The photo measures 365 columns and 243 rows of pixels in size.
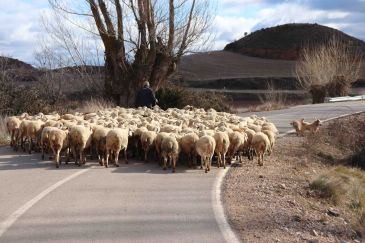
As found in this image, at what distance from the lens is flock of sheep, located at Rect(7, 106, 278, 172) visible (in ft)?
44.5

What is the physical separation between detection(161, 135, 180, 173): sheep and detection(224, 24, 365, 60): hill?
6911cm

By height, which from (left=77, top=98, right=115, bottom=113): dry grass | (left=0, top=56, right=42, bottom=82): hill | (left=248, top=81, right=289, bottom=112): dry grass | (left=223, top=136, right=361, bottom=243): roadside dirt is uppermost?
(left=0, top=56, right=42, bottom=82): hill

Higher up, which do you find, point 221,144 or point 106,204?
point 221,144

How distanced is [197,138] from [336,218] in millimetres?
3970

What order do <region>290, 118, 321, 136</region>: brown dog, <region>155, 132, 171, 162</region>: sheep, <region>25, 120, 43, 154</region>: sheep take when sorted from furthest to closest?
<region>290, 118, 321, 136</region>: brown dog < <region>25, 120, 43, 154</region>: sheep < <region>155, 132, 171, 162</region>: sheep

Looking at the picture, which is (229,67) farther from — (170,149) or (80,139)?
(170,149)

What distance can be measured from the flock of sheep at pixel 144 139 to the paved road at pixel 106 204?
0.43 m

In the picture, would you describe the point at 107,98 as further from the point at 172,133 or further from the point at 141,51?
the point at 172,133

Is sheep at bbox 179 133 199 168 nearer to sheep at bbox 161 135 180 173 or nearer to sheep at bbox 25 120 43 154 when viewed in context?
sheep at bbox 161 135 180 173

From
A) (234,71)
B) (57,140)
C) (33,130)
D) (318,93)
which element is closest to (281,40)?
(234,71)

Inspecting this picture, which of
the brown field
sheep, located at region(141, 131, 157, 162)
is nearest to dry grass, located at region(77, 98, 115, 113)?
sheep, located at region(141, 131, 157, 162)

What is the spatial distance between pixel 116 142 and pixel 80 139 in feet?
2.52

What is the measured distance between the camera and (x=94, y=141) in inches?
556

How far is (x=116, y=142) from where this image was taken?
13688 mm
